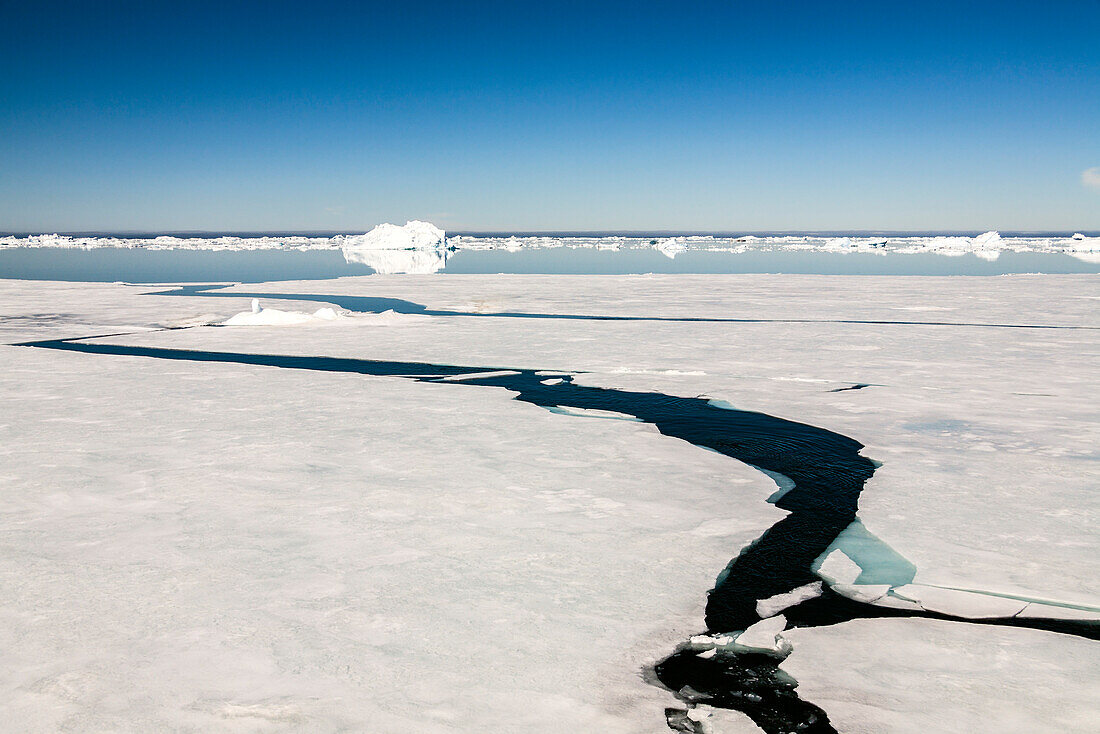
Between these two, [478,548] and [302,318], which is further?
[302,318]

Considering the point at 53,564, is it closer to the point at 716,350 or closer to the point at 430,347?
the point at 430,347

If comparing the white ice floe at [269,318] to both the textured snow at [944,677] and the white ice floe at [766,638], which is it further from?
the textured snow at [944,677]

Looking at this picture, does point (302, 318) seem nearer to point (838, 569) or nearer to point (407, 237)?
point (838, 569)

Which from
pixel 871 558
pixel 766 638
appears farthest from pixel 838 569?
pixel 766 638

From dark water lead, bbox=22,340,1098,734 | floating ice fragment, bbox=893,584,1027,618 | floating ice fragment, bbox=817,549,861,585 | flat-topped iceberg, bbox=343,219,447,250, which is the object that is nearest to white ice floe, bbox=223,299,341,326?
dark water lead, bbox=22,340,1098,734

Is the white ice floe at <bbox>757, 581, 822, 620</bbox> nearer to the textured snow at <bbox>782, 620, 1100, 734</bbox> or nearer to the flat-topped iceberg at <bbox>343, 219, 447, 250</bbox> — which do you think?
the textured snow at <bbox>782, 620, 1100, 734</bbox>
